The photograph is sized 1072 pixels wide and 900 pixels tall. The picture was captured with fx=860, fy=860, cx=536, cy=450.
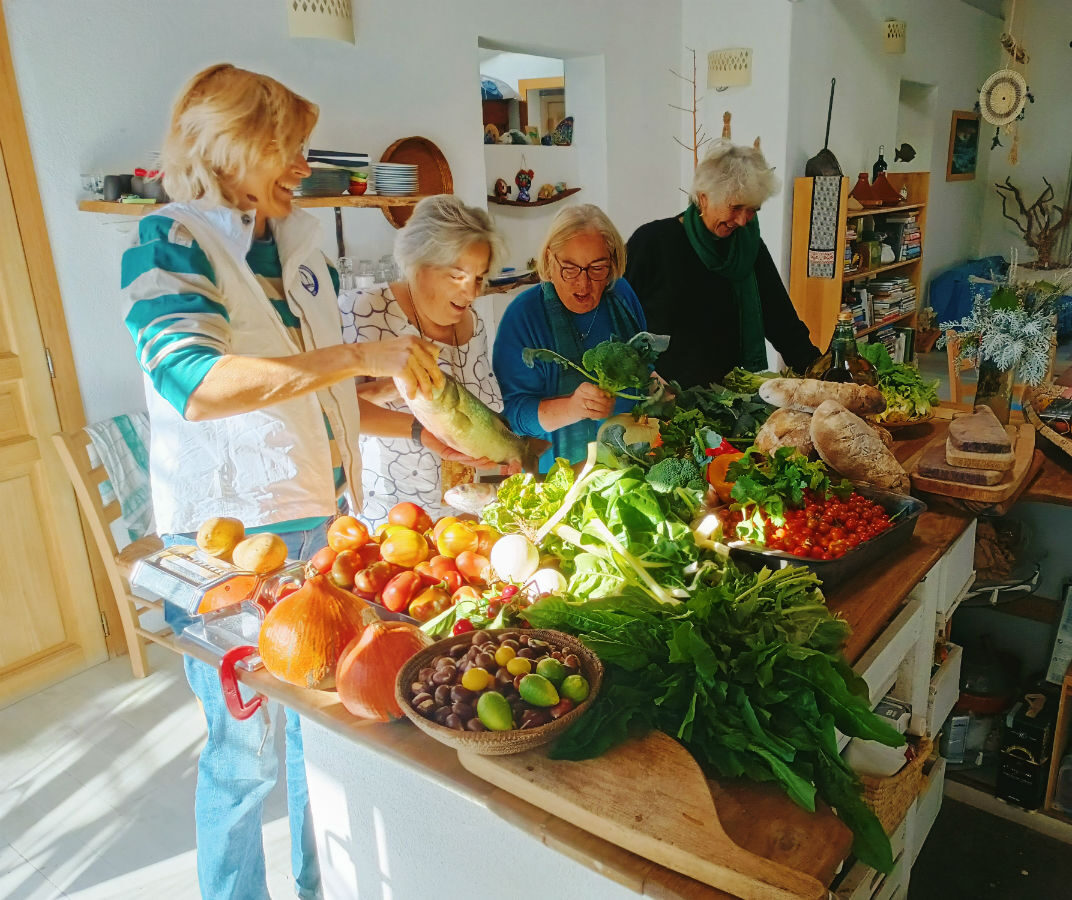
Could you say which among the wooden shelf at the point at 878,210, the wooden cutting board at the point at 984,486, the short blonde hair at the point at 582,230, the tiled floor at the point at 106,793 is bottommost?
the tiled floor at the point at 106,793

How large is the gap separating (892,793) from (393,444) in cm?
131

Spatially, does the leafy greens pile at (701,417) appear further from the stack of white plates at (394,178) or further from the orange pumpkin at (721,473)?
the stack of white plates at (394,178)

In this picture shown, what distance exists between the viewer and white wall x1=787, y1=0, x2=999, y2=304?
5.35 meters

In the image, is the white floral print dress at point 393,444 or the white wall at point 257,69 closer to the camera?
the white floral print dress at point 393,444

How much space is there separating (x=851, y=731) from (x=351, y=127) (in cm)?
337

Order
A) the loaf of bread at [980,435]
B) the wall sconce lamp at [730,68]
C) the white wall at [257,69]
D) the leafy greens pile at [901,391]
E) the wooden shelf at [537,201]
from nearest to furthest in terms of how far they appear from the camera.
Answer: the loaf of bread at [980,435] < the leafy greens pile at [901,391] < the white wall at [257,69] < the wooden shelf at [537,201] < the wall sconce lamp at [730,68]

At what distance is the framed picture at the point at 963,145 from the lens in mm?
8117

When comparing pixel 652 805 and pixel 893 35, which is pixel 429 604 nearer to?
pixel 652 805

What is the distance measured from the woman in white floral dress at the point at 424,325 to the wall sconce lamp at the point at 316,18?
1744 millimetres

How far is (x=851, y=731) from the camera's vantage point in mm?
1104

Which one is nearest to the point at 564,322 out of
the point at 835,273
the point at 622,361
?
the point at 622,361

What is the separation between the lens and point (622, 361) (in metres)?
1.88

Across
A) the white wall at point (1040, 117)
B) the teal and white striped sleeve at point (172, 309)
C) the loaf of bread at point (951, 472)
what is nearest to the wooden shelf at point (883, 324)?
the white wall at point (1040, 117)

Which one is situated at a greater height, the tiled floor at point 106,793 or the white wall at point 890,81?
the white wall at point 890,81
